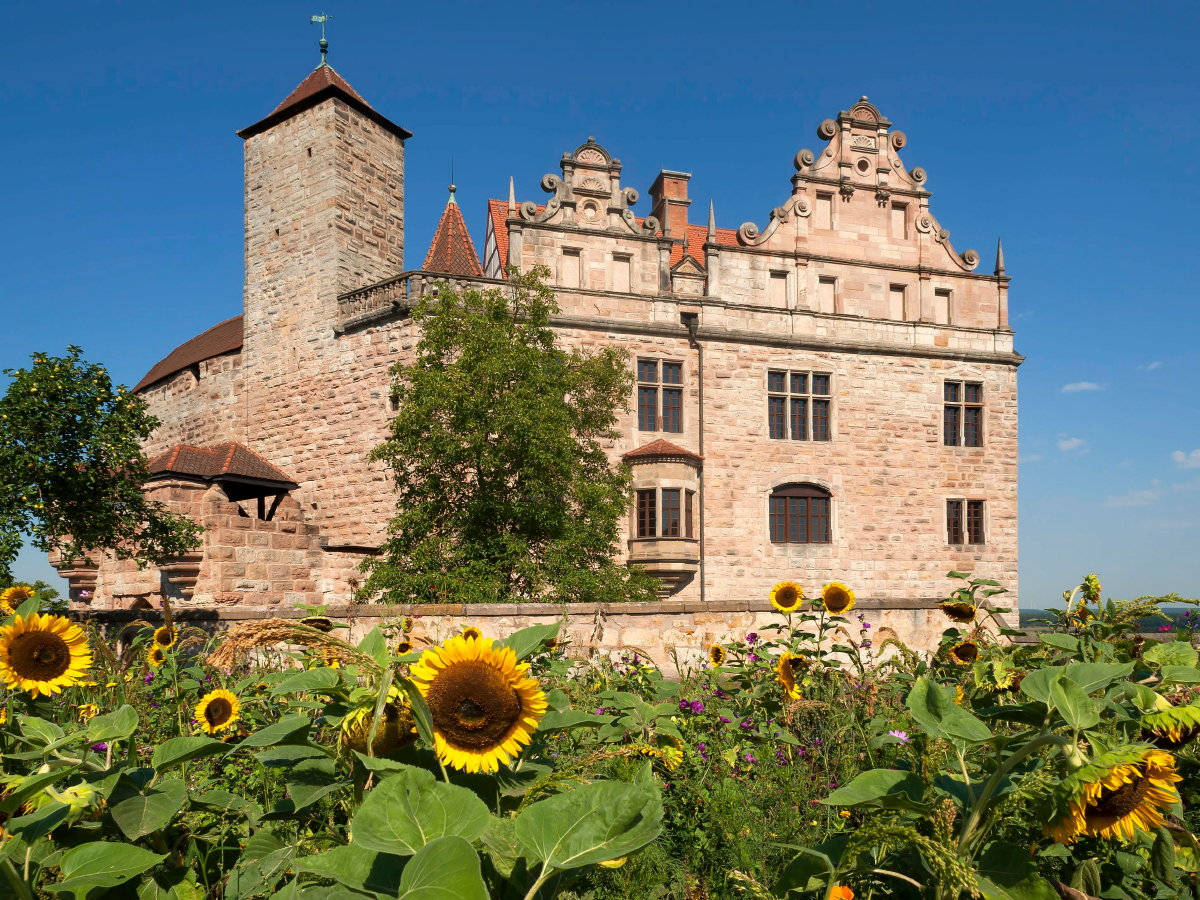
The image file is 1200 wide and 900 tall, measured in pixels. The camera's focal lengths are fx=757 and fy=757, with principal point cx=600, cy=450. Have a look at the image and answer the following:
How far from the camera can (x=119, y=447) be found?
355 inches

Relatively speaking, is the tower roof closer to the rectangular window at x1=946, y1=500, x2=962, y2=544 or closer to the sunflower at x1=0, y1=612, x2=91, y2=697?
the rectangular window at x1=946, y1=500, x2=962, y2=544

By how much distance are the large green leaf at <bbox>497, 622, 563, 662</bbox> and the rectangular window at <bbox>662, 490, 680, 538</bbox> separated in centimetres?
1483

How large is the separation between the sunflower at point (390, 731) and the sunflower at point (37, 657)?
50.2 inches

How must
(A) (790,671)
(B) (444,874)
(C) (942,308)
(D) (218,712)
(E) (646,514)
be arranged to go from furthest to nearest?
1. (C) (942,308)
2. (E) (646,514)
3. (A) (790,671)
4. (D) (218,712)
5. (B) (444,874)

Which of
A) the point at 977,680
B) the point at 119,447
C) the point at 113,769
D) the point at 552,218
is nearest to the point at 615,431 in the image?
the point at 552,218

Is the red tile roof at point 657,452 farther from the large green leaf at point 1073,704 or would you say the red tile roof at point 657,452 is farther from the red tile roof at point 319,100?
the large green leaf at point 1073,704

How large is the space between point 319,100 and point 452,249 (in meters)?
4.36

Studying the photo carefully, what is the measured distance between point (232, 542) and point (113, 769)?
1316 cm

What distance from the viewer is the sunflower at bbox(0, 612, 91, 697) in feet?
6.69

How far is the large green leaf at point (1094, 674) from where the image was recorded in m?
→ 1.29

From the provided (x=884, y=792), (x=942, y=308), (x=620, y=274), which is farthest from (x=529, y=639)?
(x=942, y=308)

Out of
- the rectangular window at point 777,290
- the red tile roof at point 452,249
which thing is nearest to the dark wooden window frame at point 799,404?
the rectangular window at point 777,290

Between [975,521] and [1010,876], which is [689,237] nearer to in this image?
[975,521]

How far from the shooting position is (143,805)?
56.9 inches
